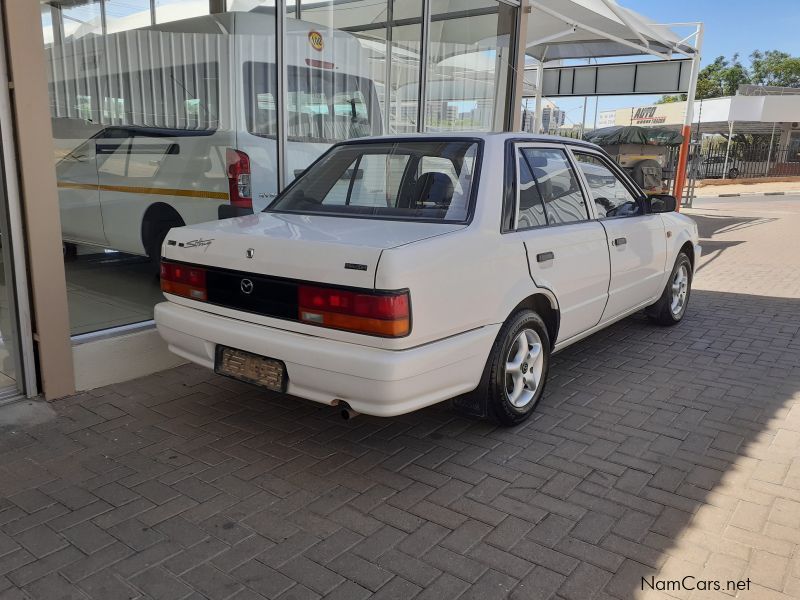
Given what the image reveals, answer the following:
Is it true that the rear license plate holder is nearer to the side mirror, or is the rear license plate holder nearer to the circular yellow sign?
the side mirror

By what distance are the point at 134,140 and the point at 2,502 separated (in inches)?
154

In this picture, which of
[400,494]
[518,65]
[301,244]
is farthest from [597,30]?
[400,494]

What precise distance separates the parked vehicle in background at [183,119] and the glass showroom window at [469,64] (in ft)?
5.38

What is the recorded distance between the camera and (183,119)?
5.99m

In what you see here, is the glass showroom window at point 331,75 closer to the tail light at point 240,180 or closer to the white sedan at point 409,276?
the tail light at point 240,180

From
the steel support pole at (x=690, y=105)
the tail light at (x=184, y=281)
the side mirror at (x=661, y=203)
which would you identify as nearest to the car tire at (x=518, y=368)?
the tail light at (x=184, y=281)

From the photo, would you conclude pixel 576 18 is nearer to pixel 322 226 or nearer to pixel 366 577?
pixel 322 226

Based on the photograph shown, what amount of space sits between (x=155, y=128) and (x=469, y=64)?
4.16 meters

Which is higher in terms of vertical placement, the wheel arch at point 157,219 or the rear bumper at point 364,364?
the wheel arch at point 157,219

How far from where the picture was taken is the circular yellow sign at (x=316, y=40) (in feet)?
20.5

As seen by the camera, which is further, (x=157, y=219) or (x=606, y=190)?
(x=157, y=219)

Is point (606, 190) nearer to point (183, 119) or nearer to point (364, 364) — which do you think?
point (364, 364)

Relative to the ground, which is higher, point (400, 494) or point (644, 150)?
point (644, 150)

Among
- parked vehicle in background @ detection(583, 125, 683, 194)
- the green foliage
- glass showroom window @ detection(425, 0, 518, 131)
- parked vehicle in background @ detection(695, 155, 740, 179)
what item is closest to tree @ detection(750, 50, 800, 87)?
the green foliage
